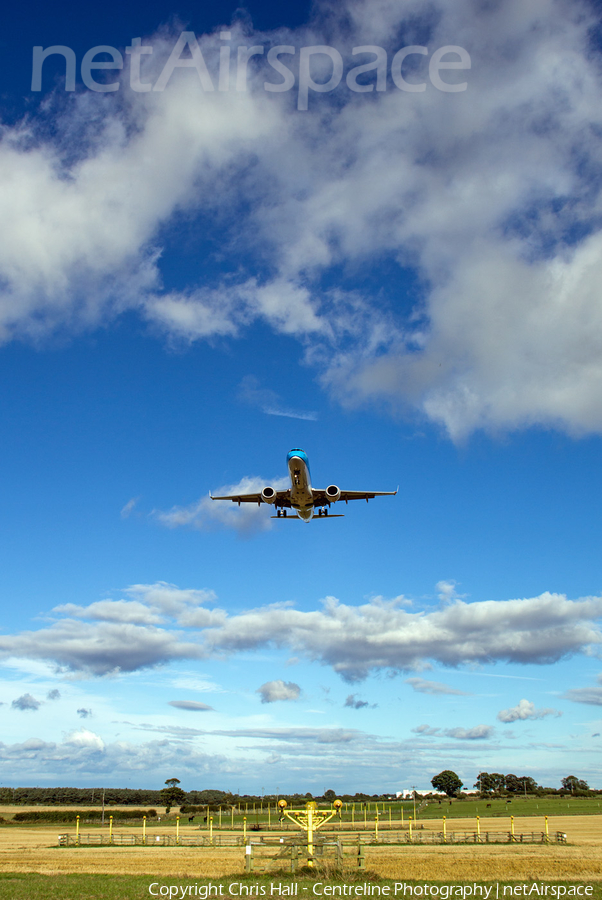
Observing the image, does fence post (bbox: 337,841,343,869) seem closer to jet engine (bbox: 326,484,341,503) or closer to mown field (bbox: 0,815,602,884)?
mown field (bbox: 0,815,602,884)

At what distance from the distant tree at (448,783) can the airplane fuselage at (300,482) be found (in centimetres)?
15149

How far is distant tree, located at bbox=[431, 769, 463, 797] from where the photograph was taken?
16725cm

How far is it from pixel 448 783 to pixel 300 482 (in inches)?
6175

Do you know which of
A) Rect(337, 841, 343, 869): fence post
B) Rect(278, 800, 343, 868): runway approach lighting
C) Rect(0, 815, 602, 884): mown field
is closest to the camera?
Rect(337, 841, 343, 869): fence post

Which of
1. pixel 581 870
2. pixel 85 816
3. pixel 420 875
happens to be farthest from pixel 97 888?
pixel 85 816

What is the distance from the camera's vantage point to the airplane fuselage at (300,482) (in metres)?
40.8

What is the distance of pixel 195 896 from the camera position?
19.6 metres

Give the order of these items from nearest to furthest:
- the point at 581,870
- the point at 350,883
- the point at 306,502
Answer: the point at 350,883, the point at 581,870, the point at 306,502

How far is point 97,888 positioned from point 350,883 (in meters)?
8.55

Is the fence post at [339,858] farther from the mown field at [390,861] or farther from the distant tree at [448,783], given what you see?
the distant tree at [448,783]

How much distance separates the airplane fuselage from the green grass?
22.7 metres

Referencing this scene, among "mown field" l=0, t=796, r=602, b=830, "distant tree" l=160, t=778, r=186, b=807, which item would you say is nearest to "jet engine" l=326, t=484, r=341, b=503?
"mown field" l=0, t=796, r=602, b=830

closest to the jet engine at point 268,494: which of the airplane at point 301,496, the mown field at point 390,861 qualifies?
the airplane at point 301,496

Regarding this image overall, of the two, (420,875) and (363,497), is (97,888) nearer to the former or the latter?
(420,875)
